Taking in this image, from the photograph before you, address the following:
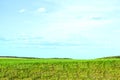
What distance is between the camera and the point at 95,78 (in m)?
18.6

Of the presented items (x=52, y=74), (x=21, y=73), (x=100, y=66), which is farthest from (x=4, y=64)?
(x=100, y=66)

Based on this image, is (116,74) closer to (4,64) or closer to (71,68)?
(71,68)

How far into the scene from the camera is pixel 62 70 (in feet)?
63.5

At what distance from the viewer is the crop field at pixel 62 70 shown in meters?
18.7

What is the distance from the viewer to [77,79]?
18578 millimetres

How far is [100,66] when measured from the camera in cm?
1972

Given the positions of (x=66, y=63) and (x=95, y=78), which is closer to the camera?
(x=95, y=78)

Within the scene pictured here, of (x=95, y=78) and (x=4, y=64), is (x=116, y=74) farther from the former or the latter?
(x=4, y=64)

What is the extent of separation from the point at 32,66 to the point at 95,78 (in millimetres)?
3795

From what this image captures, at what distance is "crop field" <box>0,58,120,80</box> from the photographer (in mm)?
18672

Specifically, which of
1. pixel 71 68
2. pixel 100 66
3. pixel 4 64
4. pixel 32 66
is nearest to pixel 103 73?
pixel 100 66

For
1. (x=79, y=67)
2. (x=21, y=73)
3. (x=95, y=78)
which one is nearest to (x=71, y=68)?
(x=79, y=67)

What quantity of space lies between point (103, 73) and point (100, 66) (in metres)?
0.68

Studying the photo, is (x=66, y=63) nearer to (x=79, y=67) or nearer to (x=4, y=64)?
(x=79, y=67)
